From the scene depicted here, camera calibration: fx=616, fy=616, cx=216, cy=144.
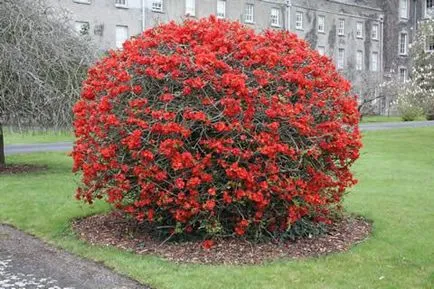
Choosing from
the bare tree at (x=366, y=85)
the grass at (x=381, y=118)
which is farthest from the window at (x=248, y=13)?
the grass at (x=381, y=118)

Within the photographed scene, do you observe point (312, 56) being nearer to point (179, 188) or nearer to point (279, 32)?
point (279, 32)

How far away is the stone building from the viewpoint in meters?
36.4

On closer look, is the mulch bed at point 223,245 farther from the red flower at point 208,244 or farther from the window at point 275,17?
the window at point 275,17

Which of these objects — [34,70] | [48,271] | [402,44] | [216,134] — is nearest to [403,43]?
[402,44]

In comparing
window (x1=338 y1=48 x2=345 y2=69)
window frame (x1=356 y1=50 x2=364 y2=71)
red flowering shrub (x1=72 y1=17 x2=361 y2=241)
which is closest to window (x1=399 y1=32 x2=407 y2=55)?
window frame (x1=356 y1=50 x2=364 y2=71)

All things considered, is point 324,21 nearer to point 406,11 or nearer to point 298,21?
point 298,21

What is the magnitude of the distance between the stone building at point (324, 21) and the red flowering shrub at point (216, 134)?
26.1 metres

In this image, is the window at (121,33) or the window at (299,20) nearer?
the window at (121,33)

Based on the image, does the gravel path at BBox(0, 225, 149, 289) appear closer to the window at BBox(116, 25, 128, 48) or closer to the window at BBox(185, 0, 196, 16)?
the window at BBox(116, 25, 128, 48)

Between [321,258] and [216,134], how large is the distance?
1965 mm

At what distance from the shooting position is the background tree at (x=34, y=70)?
46.5 ft

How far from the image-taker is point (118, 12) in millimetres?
36688

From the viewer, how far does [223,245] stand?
7.74m

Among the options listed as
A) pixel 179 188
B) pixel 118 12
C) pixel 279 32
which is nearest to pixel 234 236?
pixel 179 188
